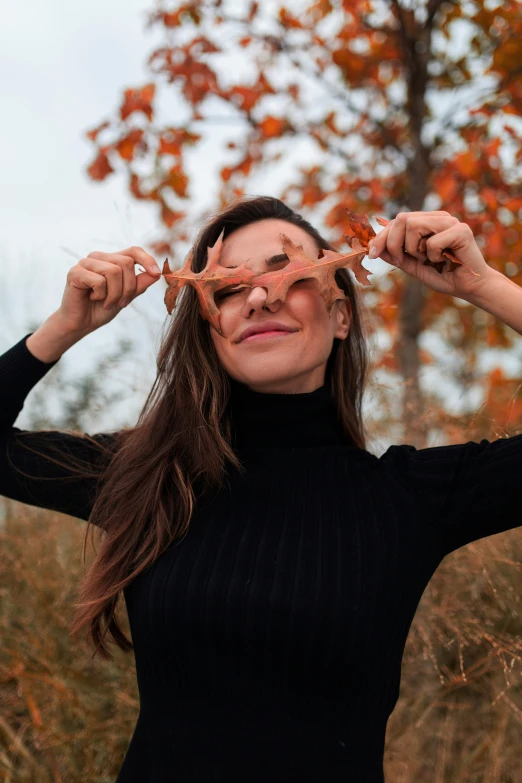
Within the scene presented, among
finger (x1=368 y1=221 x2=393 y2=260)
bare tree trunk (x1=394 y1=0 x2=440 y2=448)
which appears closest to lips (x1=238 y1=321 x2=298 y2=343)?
finger (x1=368 y1=221 x2=393 y2=260)

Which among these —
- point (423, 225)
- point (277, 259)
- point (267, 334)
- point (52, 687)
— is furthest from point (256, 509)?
point (52, 687)

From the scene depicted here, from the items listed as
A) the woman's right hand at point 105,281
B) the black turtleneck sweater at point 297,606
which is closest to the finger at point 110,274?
the woman's right hand at point 105,281

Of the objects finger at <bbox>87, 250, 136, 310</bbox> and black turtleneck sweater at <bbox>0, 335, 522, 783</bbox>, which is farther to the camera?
finger at <bbox>87, 250, 136, 310</bbox>

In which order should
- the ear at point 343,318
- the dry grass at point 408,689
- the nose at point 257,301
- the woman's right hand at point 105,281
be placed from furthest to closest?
1. the dry grass at point 408,689
2. the ear at point 343,318
3. the woman's right hand at point 105,281
4. the nose at point 257,301

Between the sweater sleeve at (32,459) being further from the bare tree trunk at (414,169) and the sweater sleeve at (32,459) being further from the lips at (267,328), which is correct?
the bare tree trunk at (414,169)

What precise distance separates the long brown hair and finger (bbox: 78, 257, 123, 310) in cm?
→ 25

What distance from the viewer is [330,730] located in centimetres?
143

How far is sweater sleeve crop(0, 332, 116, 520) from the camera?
1885 millimetres

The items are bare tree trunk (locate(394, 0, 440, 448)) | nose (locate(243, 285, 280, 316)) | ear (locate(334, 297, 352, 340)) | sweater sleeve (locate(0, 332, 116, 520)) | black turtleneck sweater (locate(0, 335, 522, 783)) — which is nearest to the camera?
black turtleneck sweater (locate(0, 335, 522, 783))

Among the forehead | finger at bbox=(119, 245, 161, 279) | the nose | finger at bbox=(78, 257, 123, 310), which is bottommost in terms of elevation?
the nose

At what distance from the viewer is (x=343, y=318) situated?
2.02 meters

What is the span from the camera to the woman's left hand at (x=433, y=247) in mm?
1483

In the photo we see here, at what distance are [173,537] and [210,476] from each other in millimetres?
170

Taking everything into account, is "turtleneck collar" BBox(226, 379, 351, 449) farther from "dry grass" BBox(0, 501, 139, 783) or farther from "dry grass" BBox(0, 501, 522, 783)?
"dry grass" BBox(0, 501, 139, 783)
